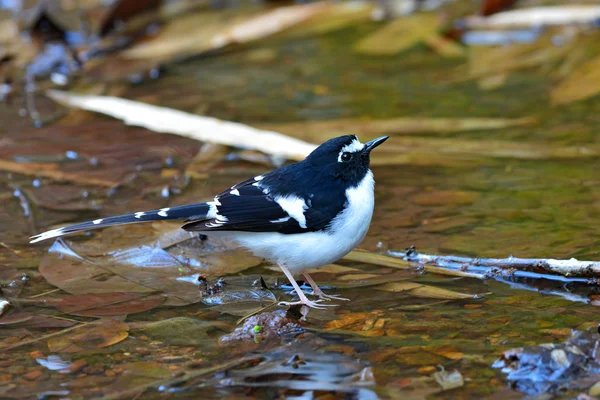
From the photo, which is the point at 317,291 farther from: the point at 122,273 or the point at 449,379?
the point at 449,379

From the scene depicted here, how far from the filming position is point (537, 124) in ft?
23.4

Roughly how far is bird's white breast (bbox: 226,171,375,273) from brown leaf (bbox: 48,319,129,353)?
922 millimetres

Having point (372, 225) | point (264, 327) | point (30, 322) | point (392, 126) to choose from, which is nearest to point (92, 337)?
point (30, 322)

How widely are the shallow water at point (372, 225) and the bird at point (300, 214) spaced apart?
0.86ft

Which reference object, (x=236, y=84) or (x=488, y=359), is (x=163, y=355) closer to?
(x=488, y=359)

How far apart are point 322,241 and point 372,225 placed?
1.10 meters

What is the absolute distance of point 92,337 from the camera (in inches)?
158

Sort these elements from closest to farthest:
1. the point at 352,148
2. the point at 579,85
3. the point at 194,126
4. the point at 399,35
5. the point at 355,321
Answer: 1. the point at 355,321
2. the point at 352,148
3. the point at 194,126
4. the point at 579,85
5. the point at 399,35

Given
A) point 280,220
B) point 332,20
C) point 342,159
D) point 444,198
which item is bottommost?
point 444,198

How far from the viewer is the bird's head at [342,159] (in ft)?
15.8

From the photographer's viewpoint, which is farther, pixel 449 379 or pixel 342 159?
pixel 342 159

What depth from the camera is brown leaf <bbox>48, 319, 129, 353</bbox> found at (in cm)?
391

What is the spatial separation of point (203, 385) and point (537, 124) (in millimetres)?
4590

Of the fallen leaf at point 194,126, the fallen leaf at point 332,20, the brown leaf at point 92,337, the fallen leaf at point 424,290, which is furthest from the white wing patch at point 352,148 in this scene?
the fallen leaf at point 332,20
